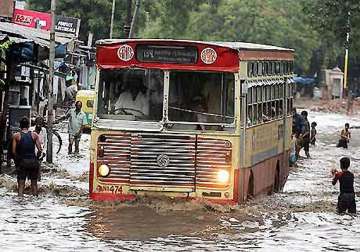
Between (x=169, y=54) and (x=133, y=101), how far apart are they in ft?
3.14

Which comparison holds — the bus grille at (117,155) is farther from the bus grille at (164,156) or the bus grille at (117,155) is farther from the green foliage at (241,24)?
the green foliage at (241,24)

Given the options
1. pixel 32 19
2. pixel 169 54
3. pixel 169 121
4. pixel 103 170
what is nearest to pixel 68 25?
pixel 32 19

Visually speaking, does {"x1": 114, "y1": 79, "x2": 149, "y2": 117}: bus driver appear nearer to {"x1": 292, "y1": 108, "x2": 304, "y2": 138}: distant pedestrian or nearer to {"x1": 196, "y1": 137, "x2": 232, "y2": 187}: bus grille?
{"x1": 196, "y1": 137, "x2": 232, "y2": 187}: bus grille

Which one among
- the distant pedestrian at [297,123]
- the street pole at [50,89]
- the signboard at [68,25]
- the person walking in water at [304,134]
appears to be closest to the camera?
the street pole at [50,89]

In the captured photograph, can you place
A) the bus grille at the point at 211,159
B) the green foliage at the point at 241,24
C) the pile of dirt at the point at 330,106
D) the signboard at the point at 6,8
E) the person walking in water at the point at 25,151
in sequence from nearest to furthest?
the bus grille at the point at 211,159 < the person walking in water at the point at 25,151 < the signboard at the point at 6,8 < the green foliage at the point at 241,24 < the pile of dirt at the point at 330,106

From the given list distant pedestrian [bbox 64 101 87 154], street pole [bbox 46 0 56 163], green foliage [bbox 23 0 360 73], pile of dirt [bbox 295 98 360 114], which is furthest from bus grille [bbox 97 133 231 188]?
pile of dirt [bbox 295 98 360 114]

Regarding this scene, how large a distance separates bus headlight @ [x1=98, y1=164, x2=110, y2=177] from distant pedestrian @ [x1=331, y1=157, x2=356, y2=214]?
372 cm

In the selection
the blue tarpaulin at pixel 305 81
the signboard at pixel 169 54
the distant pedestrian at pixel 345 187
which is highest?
the blue tarpaulin at pixel 305 81

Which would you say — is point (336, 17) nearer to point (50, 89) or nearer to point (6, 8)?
point (6, 8)

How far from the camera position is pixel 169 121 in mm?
15469

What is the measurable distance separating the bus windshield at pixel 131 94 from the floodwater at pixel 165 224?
4.58 feet

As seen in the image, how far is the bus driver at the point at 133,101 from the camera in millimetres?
15750

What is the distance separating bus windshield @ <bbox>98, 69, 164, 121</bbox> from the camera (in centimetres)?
1566

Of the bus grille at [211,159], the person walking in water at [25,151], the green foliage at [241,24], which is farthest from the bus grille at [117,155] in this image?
the green foliage at [241,24]
